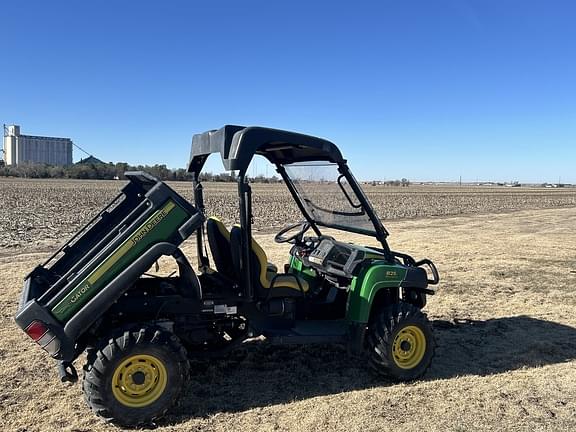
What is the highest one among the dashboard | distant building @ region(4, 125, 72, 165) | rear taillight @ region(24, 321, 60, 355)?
distant building @ region(4, 125, 72, 165)

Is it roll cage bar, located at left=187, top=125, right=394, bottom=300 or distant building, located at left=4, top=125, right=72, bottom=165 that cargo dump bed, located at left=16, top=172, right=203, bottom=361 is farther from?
distant building, located at left=4, top=125, right=72, bottom=165

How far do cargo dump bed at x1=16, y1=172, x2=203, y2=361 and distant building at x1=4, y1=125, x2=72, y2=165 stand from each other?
15348 cm

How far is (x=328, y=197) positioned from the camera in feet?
17.0

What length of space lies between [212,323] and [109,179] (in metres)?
81.3

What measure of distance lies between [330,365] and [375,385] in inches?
23.8

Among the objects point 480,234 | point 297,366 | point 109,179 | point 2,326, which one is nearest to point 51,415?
point 297,366

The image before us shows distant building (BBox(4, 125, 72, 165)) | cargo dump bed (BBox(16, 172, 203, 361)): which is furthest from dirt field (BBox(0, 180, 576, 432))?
distant building (BBox(4, 125, 72, 165))

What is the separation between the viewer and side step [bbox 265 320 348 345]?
14.5ft

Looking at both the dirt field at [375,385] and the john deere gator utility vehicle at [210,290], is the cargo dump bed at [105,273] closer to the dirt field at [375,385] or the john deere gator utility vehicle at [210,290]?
the john deere gator utility vehicle at [210,290]

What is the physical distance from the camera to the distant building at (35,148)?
5763 inches

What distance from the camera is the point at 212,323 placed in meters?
4.52

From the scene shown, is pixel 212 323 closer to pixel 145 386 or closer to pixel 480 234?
pixel 145 386

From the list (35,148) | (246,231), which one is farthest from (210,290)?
(35,148)

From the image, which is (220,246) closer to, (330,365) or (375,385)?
(330,365)
